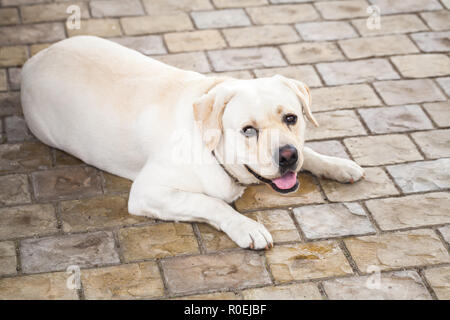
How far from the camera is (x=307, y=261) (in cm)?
350

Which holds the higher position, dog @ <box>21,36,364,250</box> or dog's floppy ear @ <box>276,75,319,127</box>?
dog's floppy ear @ <box>276,75,319,127</box>

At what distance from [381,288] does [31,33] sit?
376 centimetres

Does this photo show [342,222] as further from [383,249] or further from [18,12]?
[18,12]

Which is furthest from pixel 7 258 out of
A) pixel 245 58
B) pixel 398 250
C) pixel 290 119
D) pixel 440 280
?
pixel 245 58

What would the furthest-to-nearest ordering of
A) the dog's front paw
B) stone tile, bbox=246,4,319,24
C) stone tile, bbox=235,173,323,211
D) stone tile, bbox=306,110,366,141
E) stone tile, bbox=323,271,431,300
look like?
stone tile, bbox=246,4,319,24 < stone tile, bbox=306,110,366,141 < stone tile, bbox=235,173,323,211 < the dog's front paw < stone tile, bbox=323,271,431,300

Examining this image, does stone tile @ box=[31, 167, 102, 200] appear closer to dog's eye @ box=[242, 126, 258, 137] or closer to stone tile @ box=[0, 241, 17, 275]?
stone tile @ box=[0, 241, 17, 275]

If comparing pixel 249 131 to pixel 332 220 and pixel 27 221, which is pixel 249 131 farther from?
pixel 27 221

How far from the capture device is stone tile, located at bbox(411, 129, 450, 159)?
434 cm

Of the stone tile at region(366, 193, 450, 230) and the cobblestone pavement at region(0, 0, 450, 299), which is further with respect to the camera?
the stone tile at region(366, 193, 450, 230)

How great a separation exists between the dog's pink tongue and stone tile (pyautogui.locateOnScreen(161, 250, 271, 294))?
39 centimetres

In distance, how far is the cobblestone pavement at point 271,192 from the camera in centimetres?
339

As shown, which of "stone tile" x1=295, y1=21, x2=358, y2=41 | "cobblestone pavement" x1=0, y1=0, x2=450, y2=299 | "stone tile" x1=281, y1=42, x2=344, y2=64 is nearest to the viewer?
"cobblestone pavement" x1=0, y1=0, x2=450, y2=299

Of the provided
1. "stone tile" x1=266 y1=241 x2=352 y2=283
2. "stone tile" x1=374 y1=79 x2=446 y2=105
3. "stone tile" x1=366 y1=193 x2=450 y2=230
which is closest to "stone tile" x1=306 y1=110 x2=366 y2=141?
"stone tile" x1=374 y1=79 x2=446 y2=105

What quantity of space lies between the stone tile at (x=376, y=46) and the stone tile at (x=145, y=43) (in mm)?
1507
